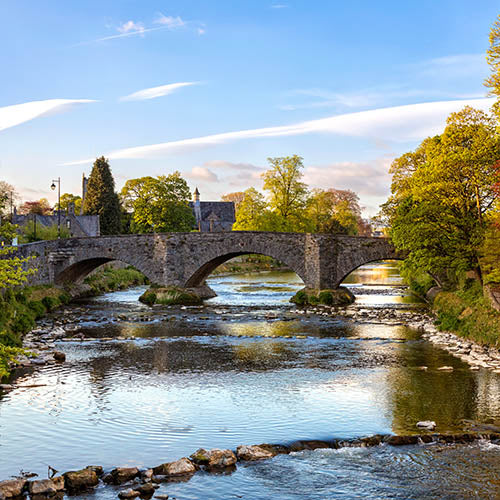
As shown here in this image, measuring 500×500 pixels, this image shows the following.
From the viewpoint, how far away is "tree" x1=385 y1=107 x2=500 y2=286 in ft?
92.3

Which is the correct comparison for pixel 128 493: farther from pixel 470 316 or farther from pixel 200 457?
pixel 470 316

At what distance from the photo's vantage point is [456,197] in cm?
2922

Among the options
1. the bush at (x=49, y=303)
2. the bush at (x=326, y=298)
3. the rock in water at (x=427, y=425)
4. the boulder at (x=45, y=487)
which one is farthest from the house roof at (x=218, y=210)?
the boulder at (x=45, y=487)

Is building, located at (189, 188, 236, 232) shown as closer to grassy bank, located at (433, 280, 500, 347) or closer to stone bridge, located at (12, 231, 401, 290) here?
stone bridge, located at (12, 231, 401, 290)

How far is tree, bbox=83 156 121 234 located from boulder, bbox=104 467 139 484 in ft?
234

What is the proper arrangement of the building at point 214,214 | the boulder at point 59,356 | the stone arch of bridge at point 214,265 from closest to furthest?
1. the boulder at point 59,356
2. the stone arch of bridge at point 214,265
3. the building at point 214,214

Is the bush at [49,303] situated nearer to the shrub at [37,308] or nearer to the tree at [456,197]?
the shrub at [37,308]

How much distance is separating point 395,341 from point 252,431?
12903 millimetres

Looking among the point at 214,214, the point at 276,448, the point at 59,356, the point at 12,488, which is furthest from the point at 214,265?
the point at 214,214

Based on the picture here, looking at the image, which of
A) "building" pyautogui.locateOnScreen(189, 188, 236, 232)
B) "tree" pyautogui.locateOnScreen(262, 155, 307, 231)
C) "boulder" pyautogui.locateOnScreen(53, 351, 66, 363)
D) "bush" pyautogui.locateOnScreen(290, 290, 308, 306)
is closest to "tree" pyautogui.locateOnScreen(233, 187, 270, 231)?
"tree" pyautogui.locateOnScreen(262, 155, 307, 231)

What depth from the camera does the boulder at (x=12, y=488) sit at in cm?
1125

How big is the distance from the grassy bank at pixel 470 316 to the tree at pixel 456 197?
1.53 metres

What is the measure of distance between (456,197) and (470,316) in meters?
5.74

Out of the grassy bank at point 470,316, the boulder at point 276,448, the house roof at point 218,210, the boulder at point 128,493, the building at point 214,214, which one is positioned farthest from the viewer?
the house roof at point 218,210
